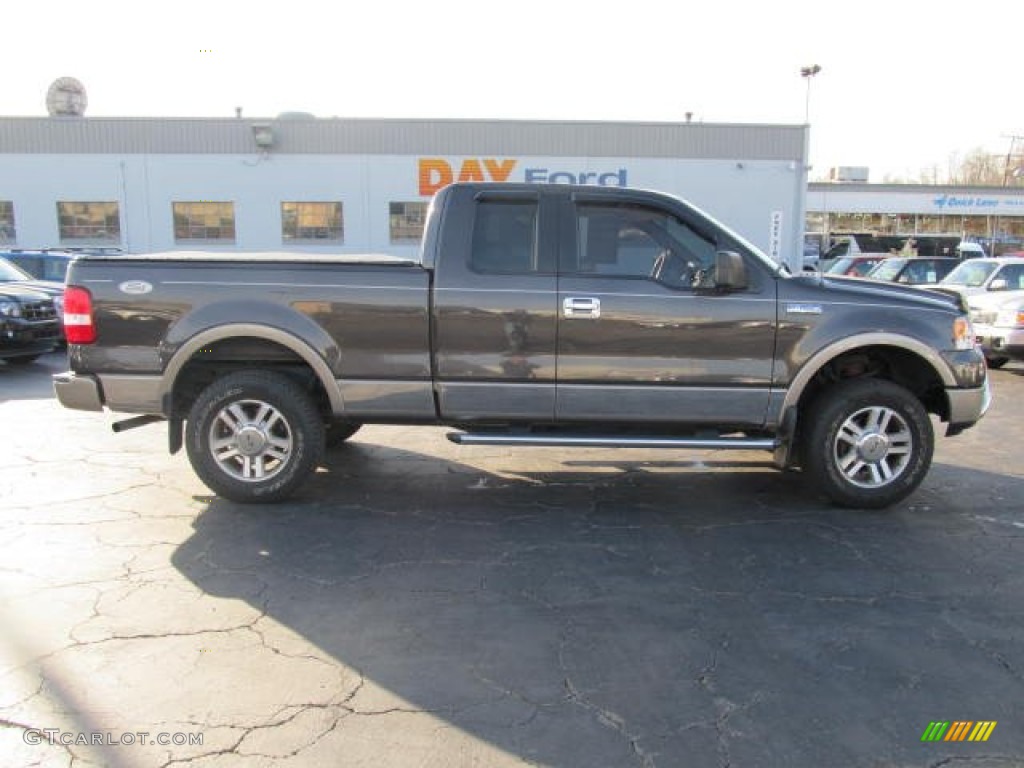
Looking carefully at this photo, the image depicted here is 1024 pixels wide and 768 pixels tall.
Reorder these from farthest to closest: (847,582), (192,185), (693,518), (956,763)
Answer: (192,185) < (693,518) < (847,582) < (956,763)

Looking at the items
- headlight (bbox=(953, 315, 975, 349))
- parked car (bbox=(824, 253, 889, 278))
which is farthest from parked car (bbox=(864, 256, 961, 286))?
headlight (bbox=(953, 315, 975, 349))

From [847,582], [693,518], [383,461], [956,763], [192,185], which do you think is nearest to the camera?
[956,763]

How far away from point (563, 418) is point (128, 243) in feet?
82.2

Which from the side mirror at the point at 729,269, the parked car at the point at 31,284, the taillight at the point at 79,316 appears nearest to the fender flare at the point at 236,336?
the taillight at the point at 79,316

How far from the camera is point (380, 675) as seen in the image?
3166 mm

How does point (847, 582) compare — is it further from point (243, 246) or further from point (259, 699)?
point (243, 246)

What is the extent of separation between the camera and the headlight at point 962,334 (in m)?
5.14

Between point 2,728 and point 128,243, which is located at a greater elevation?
point 128,243

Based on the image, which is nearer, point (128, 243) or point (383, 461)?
point (383, 461)

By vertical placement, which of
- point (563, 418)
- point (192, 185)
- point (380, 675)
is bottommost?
point (380, 675)

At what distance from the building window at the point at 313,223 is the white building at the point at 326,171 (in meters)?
0.03

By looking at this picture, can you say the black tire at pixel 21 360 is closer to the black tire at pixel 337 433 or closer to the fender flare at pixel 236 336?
the black tire at pixel 337 433

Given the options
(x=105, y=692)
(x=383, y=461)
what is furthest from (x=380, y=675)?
(x=383, y=461)

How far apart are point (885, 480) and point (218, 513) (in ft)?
14.4
